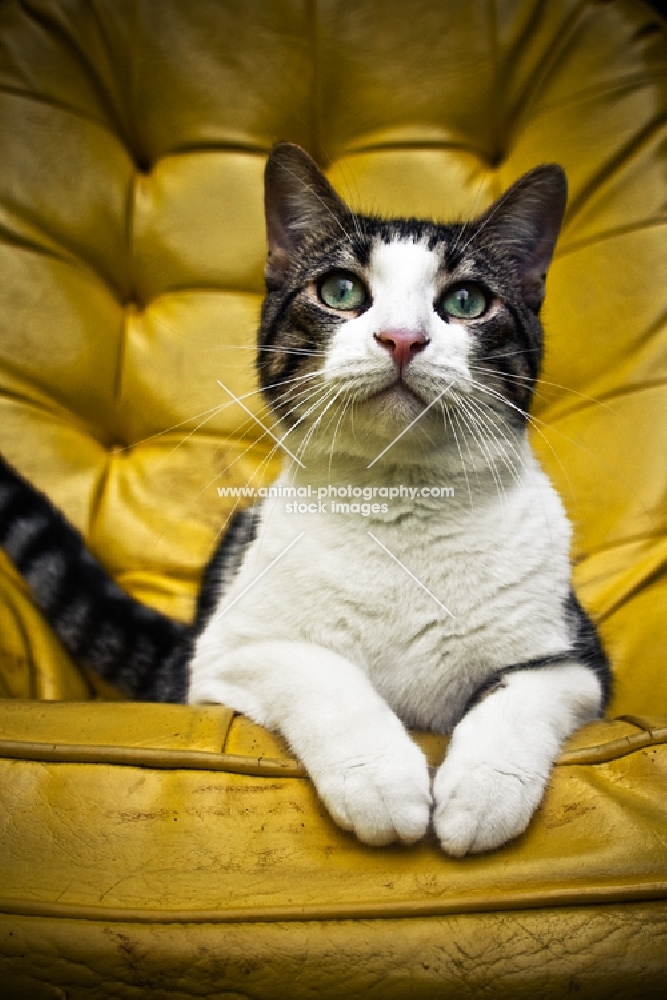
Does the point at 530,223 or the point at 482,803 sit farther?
the point at 530,223

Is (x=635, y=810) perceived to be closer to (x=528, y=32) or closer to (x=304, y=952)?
(x=304, y=952)

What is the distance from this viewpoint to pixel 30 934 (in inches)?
18.6

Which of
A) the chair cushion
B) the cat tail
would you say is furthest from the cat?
the chair cushion

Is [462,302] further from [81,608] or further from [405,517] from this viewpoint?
[81,608]

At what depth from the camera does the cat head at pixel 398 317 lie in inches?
28.2

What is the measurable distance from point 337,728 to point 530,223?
2.35 feet

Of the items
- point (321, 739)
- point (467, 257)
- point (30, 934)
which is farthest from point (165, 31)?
point (30, 934)

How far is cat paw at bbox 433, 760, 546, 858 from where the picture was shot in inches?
20.7

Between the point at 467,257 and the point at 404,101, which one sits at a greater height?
the point at 404,101

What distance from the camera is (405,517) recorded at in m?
0.80

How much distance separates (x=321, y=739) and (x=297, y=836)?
9 centimetres

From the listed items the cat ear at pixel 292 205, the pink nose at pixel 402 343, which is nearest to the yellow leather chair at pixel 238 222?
the cat ear at pixel 292 205

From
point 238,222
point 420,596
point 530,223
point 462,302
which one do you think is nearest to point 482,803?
point 420,596

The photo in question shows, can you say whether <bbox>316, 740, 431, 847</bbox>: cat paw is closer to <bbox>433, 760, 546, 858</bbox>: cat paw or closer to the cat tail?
<bbox>433, 760, 546, 858</bbox>: cat paw
